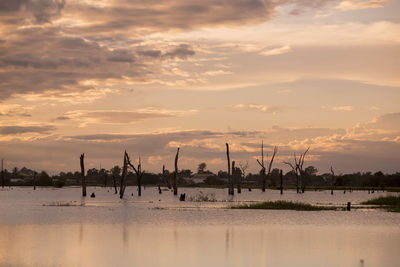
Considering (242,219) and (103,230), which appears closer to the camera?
(103,230)

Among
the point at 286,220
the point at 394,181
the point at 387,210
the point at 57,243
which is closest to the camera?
the point at 57,243

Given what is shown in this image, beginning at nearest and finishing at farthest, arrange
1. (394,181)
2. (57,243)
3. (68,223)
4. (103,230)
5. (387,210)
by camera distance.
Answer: (57,243), (103,230), (68,223), (387,210), (394,181)

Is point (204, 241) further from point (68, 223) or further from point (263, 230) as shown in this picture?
point (68, 223)

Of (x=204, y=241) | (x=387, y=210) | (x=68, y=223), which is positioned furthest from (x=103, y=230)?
(x=387, y=210)

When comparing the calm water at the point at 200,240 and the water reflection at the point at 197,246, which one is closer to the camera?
the water reflection at the point at 197,246

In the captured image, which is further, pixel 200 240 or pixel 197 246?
pixel 200 240

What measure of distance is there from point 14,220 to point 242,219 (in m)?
15.6

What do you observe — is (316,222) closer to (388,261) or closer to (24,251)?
(388,261)

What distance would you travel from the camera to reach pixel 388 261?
2322 centimetres

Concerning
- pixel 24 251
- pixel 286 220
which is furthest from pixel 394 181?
pixel 24 251

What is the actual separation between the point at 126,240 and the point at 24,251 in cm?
609

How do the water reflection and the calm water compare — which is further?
the calm water

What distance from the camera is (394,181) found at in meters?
154

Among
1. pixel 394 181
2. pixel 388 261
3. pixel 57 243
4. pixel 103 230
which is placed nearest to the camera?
pixel 388 261
